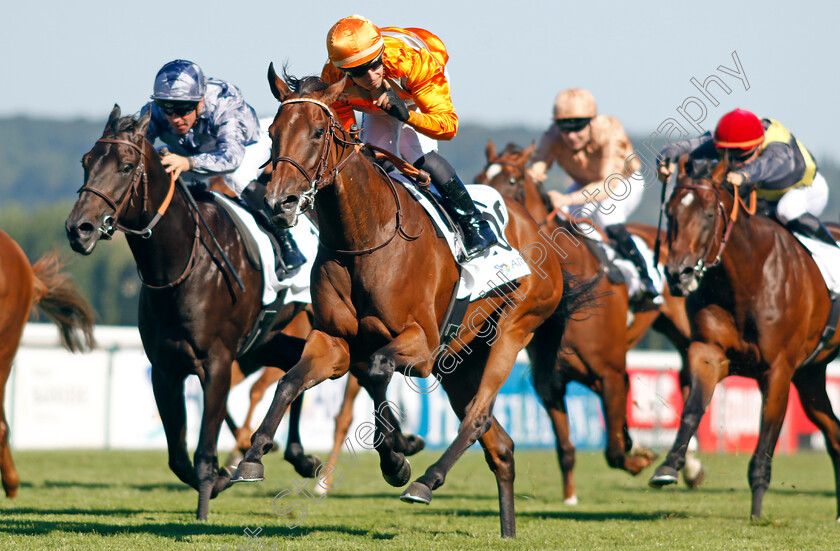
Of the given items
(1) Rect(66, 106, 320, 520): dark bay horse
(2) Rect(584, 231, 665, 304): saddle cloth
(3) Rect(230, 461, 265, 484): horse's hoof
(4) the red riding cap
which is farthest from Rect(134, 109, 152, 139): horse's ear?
(2) Rect(584, 231, 665, 304): saddle cloth

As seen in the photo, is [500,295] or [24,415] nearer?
[500,295]

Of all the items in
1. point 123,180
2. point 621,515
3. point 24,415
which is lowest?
point 24,415

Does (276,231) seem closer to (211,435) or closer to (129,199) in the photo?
(129,199)

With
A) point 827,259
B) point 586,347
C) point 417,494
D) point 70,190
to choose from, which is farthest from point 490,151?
point 70,190

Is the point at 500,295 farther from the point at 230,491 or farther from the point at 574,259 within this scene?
the point at 230,491

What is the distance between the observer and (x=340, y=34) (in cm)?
516

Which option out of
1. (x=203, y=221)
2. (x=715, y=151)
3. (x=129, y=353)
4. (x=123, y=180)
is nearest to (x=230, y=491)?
(x=203, y=221)

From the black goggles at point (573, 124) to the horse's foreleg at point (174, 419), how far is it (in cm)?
464

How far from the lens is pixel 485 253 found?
5.98m

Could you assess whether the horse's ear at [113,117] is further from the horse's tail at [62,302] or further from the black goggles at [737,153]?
the black goggles at [737,153]

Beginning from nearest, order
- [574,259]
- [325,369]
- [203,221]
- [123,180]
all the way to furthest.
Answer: [325,369] < [123,180] < [203,221] < [574,259]

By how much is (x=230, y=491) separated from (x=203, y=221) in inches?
142

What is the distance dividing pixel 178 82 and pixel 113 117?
699 mm

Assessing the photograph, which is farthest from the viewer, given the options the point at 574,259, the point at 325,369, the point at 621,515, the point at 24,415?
the point at 24,415
